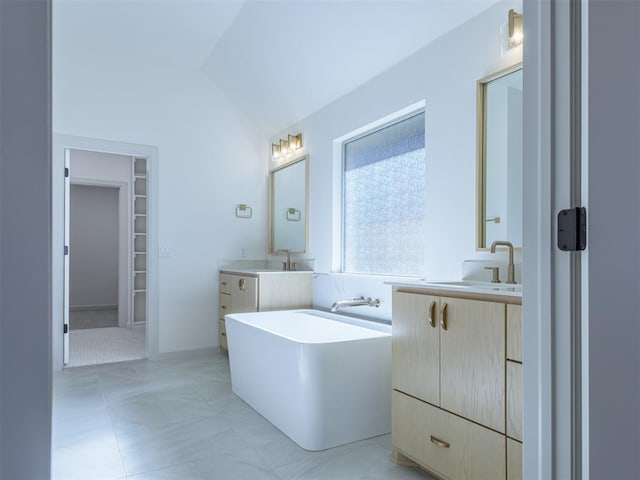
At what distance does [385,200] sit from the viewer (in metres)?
3.30

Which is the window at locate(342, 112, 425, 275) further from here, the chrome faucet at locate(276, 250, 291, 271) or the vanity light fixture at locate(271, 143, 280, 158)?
the vanity light fixture at locate(271, 143, 280, 158)

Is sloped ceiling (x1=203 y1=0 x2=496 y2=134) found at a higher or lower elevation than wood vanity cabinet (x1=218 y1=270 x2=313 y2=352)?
higher

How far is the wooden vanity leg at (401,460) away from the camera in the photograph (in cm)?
209

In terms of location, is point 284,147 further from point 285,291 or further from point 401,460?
point 401,460

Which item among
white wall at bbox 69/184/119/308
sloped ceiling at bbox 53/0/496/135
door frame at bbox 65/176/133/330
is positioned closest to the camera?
sloped ceiling at bbox 53/0/496/135

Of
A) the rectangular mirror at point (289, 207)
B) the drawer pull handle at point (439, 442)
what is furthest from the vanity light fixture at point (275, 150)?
the drawer pull handle at point (439, 442)

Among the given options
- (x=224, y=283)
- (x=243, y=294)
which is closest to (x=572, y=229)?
(x=243, y=294)

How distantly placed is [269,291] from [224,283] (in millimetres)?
789

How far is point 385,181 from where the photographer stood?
10.9 ft

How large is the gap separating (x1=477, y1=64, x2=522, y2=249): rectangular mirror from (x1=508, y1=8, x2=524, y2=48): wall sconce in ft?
0.41

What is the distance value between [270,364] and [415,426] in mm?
984

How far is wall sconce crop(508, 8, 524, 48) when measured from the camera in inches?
82.8

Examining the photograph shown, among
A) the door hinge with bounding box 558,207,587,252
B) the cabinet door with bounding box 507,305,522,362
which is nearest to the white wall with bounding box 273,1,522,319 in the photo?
the cabinet door with bounding box 507,305,522,362

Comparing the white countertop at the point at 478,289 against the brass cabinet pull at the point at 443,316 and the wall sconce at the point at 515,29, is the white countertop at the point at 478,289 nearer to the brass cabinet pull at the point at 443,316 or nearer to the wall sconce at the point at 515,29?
the brass cabinet pull at the point at 443,316
